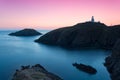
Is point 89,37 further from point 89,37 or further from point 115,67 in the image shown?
point 115,67

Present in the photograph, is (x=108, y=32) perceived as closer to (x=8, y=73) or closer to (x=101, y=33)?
(x=101, y=33)

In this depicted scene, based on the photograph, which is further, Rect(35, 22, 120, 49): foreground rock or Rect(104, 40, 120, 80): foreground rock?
Rect(35, 22, 120, 49): foreground rock

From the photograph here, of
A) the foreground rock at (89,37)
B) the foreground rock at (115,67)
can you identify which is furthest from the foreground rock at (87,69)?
the foreground rock at (89,37)

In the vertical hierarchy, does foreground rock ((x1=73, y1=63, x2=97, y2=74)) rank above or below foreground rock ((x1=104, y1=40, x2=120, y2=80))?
below

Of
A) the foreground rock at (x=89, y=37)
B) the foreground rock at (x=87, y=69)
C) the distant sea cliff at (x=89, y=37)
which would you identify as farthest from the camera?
the foreground rock at (x=89, y=37)

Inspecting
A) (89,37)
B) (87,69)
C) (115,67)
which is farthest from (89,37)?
(115,67)

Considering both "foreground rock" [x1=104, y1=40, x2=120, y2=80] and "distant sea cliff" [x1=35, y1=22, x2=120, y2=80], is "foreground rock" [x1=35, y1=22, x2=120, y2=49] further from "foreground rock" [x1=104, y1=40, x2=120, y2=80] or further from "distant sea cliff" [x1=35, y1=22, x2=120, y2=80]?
"foreground rock" [x1=104, y1=40, x2=120, y2=80]

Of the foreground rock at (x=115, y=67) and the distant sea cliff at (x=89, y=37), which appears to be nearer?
the foreground rock at (x=115, y=67)

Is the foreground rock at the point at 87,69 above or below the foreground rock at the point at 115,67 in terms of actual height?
below

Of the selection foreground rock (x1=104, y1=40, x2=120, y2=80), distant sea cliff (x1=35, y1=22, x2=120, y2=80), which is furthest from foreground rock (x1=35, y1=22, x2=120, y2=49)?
foreground rock (x1=104, y1=40, x2=120, y2=80)

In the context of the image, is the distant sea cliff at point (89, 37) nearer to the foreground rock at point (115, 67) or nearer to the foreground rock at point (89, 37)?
the foreground rock at point (89, 37)

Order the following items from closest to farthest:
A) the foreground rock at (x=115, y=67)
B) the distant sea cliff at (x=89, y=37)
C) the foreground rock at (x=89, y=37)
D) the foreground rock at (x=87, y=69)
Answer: the foreground rock at (x=115, y=67) → the foreground rock at (x=87, y=69) → the distant sea cliff at (x=89, y=37) → the foreground rock at (x=89, y=37)
